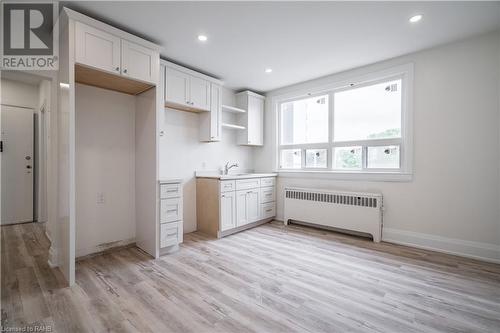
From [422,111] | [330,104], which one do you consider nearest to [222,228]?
[330,104]

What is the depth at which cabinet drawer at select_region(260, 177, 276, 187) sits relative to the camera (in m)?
4.24

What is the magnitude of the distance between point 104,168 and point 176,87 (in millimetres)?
1453

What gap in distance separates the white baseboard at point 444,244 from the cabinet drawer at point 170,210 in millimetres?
2935

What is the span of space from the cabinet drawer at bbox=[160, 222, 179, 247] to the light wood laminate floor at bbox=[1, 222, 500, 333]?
0.16m

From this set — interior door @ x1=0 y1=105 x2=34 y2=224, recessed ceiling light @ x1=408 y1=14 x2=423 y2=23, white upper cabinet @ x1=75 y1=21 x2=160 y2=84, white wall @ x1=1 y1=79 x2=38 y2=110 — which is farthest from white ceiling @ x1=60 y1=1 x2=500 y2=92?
interior door @ x1=0 y1=105 x2=34 y2=224

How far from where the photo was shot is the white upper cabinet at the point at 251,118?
444 centimetres

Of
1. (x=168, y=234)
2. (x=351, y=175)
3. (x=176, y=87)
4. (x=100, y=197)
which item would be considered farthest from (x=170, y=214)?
(x=351, y=175)

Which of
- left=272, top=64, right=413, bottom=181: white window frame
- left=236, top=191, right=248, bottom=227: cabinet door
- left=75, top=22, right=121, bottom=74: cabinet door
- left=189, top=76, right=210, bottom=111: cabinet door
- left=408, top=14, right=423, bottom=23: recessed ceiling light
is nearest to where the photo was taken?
left=75, top=22, right=121, bottom=74: cabinet door

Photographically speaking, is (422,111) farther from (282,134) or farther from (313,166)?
(282,134)

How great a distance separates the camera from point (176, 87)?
324 centimetres

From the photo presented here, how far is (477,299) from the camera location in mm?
1884

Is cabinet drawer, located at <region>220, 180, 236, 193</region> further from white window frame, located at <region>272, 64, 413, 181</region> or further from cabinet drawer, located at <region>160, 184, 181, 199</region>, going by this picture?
white window frame, located at <region>272, 64, 413, 181</region>

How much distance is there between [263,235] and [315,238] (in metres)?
0.80

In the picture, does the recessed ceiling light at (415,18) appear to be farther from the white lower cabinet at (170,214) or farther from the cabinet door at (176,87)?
the white lower cabinet at (170,214)
